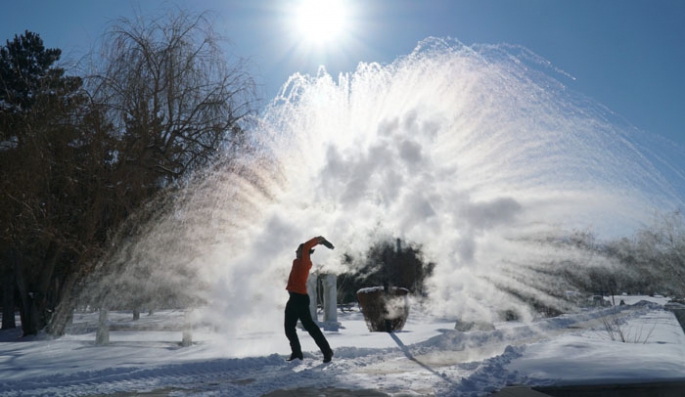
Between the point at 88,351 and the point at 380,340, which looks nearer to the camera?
the point at 88,351

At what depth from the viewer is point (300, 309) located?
8305 millimetres

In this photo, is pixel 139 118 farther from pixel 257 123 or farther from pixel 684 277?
pixel 684 277

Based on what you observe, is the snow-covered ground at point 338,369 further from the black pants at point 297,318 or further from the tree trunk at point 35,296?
the tree trunk at point 35,296

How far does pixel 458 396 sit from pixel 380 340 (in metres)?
7.16

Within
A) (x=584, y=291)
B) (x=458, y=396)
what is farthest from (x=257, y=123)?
(x=584, y=291)

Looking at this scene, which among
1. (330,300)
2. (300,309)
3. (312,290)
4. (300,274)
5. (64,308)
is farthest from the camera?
(330,300)

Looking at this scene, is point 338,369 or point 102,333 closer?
point 338,369

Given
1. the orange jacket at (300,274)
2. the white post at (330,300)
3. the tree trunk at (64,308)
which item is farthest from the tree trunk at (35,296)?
the orange jacket at (300,274)

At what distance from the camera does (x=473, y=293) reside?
15266 mm

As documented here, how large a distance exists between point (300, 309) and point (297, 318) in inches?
6.0

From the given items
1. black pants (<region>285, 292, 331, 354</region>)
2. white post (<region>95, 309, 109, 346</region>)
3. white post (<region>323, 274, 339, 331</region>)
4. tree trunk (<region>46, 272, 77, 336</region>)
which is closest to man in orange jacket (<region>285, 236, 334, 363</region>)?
black pants (<region>285, 292, 331, 354</region>)

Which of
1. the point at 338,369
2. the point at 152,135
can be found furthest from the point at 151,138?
the point at 338,369

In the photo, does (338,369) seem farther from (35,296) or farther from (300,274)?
(35,296)

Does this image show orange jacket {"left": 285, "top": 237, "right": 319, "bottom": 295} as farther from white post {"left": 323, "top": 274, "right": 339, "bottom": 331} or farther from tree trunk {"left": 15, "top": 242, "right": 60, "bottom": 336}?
white post {"left": 323, "top": 274, "right": 339, "bottom": 331}
